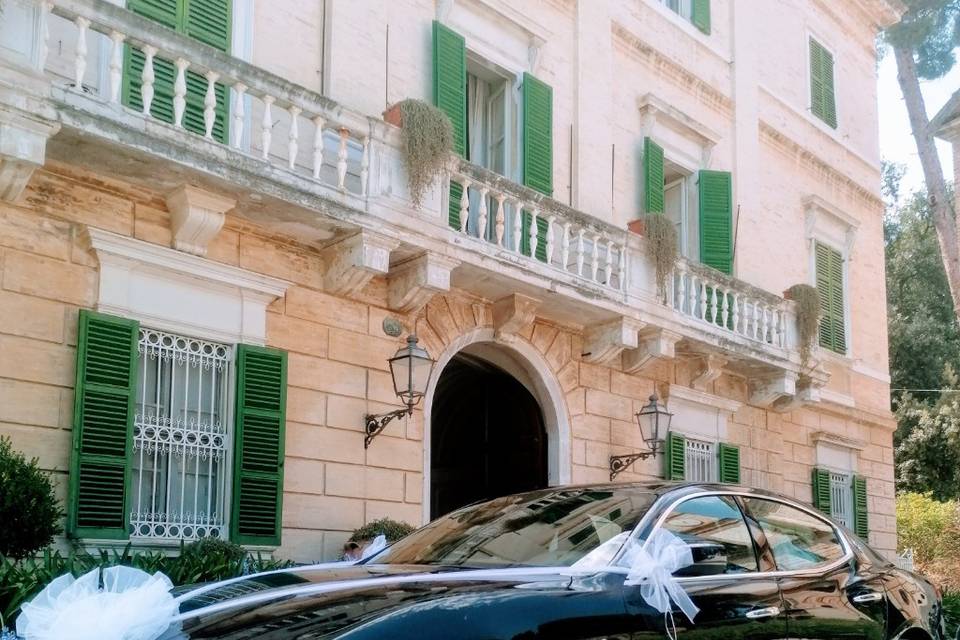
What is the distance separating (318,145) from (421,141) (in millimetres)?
1037

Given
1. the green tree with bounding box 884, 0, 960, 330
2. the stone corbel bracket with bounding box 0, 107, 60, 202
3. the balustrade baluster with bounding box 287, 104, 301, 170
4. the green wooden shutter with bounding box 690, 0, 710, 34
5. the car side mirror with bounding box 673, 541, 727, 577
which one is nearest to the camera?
the car side mirror with bounding box 673, 541, 727, 577

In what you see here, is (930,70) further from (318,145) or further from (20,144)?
(20,144)

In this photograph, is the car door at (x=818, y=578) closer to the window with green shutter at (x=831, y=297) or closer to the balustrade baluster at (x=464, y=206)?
the balustrade baluster at (x=464, y=206)

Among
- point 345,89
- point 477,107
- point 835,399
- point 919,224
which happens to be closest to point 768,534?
point 345,89

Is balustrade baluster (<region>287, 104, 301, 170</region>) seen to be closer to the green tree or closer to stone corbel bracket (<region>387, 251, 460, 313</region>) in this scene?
stone corbel bracket (<region>387, 251, 460, 313</region>)

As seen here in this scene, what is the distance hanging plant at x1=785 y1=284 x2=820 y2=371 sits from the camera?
51.1 ft

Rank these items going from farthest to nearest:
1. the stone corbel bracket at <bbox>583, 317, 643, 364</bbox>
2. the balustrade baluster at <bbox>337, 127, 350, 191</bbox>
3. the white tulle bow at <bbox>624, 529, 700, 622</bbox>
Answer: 1. the stone corbel bracket at <bbox>583, 317, 643, 364</bbox>
2. the balustrade baluster at <bbox>337, 127, 350, 191</bbox>
3. the white tulle bow at <bbox>624, 529, 700, 622</bbox>

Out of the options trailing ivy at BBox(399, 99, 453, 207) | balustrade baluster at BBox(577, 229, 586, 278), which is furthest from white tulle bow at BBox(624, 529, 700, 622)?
balustrade baluster at BBox(577, 229, 586, 278)

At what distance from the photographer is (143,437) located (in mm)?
Answer: 8836

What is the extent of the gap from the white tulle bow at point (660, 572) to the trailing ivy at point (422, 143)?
595 centimetres

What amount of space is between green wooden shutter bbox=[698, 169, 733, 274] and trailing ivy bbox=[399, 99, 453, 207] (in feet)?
20.0

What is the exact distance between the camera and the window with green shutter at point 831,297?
17.9 m

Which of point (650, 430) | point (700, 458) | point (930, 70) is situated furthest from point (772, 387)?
point (930, 70)

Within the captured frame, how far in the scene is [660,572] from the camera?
182 inches
